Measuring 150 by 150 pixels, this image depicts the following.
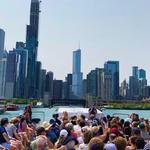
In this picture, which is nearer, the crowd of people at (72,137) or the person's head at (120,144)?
the person's head at (120,144)

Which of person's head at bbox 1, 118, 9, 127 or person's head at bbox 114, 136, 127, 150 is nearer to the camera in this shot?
person's head at bbox 114, 136, 127, 150

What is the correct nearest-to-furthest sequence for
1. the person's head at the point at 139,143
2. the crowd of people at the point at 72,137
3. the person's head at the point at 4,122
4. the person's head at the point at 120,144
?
the person's head at the point at 120,144 → the crowd of people at the point at 72,137 → the person's head at the point at 139,143 → the person's head at the point at 4,122

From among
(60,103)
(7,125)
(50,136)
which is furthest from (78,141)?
(60,103)

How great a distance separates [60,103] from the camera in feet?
495

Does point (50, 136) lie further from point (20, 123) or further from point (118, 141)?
point (118, 141)

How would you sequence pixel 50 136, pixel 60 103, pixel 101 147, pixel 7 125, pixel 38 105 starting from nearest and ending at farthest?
pixel 101 147
pixel 50 136
pixel 7 125
pixel 60 103
pixel 38 105

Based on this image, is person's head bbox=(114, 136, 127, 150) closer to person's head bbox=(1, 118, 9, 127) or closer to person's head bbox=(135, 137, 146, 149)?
person's head bbox=(135, 137, 146, 149)

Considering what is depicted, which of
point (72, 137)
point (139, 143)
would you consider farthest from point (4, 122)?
point (139, 143)

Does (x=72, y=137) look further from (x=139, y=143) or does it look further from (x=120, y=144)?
(x=120, y=144)

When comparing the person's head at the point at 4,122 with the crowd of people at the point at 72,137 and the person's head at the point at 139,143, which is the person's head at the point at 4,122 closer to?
the crowd of people at the point at 72,137

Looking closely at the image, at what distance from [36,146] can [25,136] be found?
15.8 feet

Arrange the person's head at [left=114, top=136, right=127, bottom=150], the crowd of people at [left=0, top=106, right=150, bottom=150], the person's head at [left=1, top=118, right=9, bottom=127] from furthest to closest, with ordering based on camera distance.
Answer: the person's head at [left=1, top=118, right=9, bottom=127] < the crowd of people at [left=0, top=106, right=150, bottom=150] < the person's head at [left=114, top=136, right=127, bottom=150]

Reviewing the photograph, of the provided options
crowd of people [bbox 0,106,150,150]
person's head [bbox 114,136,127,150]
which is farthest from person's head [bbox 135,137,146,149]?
person's head [bbox 114,136,127,150]

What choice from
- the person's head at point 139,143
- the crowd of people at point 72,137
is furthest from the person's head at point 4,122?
the person's head at point 139,143
